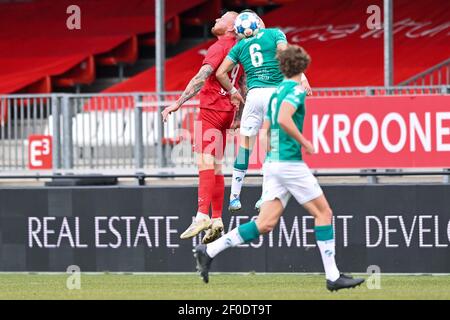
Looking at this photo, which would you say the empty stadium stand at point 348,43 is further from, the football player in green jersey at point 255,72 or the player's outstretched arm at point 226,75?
the player's outstretched arm at point 226,75

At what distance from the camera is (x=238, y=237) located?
10.5m

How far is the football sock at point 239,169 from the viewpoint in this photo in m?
12.3

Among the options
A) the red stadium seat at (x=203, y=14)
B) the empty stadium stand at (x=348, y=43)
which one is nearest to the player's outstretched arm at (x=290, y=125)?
the empty stadium stand at (x=348, y=43)

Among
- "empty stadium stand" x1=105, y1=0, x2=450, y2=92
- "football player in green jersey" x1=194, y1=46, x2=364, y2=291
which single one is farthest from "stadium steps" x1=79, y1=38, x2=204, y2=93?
"football player in green jersey" x1=194, y1=46, x2=364, y2=291

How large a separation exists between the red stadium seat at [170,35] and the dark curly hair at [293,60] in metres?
15.9

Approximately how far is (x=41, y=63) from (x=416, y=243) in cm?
1365

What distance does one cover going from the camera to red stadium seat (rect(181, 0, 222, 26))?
26.5 m

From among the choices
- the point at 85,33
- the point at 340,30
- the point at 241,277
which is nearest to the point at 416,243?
the point at 241,277

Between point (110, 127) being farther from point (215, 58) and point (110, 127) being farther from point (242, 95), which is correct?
point (215, 58)

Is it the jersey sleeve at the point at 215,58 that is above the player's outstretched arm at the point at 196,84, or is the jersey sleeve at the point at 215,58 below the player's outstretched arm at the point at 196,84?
above

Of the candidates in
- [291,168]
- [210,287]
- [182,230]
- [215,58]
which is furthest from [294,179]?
[182,230]

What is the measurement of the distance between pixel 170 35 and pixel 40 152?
11.2 metres

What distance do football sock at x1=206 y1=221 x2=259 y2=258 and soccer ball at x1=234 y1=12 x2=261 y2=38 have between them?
2266 mm
